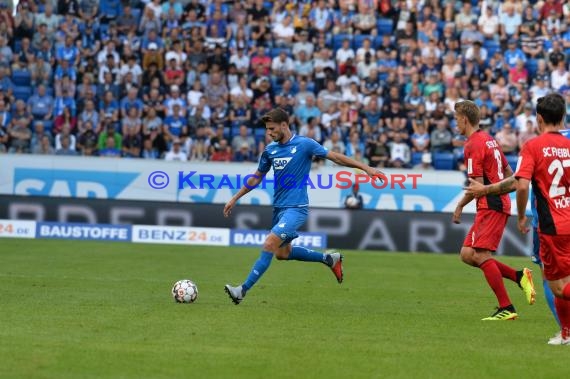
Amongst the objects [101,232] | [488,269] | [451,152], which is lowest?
[101,232]

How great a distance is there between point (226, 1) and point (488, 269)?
19.9 meters

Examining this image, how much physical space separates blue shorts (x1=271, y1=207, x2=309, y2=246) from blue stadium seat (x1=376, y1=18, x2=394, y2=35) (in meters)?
17.7

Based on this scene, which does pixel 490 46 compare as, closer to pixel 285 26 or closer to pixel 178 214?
pixel 285 26

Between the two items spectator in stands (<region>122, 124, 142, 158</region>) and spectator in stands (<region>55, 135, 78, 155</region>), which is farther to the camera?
spectator in stands (<region>122, 124, 142, 158</region>)

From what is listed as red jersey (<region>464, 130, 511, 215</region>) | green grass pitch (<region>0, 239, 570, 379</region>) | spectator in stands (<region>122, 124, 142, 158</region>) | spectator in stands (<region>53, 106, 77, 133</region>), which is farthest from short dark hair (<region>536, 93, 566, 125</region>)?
spectator in stands (<region>53, 106, 77, 133</region>)

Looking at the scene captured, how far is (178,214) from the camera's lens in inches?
1000

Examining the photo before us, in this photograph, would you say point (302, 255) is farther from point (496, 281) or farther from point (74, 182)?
point (74, 182)

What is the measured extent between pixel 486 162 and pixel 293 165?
2497mm

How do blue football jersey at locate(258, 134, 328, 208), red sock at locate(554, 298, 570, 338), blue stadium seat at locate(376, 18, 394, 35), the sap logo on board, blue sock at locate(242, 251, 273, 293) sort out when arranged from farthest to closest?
blue stadium seat at locate(376, 18, 394, 35) < the sap logo on board < blue football jersey at locate(258, 134, 328, 208) < blue sock at locate(242, 251, 273, 293) < red sock at locate(554, 298, 570, 338)

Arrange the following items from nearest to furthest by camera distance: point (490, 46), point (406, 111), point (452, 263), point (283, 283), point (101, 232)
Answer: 1. point (283, 283)
2. point (452, 263)
3. point (101, 232)
4. point (406, 111)
5. point (490, 46)

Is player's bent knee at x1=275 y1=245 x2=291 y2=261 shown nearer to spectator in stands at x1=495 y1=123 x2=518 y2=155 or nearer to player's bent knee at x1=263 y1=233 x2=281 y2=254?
player's bent knee at x1=263 y1=233 x2=281 y2=254

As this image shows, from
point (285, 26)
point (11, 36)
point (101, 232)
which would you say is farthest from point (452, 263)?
point (11, 36)

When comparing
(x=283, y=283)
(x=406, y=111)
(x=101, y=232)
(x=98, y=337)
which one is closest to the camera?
(x=98, y=337)

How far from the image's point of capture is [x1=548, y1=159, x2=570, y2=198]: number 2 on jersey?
376 inches
